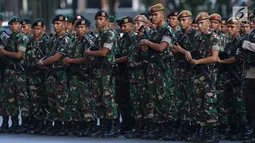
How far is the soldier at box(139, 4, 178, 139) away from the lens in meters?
11.1

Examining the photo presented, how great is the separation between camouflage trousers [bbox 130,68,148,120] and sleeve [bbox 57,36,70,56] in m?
1.07

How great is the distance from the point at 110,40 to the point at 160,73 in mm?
947

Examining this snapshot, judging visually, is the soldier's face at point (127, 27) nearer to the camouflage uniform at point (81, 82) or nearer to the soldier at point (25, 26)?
the camouflage uniform at point (81, 82)

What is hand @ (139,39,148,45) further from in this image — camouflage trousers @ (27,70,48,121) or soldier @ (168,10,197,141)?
camouflage trousers @ (27,70,48,121)

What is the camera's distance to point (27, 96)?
12.3 m

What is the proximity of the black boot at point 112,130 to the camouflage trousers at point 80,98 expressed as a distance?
307 mm

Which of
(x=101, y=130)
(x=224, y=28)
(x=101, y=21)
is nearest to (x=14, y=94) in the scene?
(x=101, y=130)

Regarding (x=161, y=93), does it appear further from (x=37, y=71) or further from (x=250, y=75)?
(x=37, y=71)

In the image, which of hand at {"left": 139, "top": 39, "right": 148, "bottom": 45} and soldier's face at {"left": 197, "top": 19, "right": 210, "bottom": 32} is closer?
soldier's face at {"left": 197, "top": 19, "right": 210, "bottom": 32}

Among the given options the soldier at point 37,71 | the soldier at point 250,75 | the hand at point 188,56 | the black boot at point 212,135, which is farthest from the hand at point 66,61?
the soldier at point 250,75

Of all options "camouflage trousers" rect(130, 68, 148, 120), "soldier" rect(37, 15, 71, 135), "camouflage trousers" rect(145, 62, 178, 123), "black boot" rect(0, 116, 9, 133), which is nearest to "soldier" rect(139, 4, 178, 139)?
"camouflage trousers" rect(145, 62, 178, 123)

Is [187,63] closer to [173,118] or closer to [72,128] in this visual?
[173,118]

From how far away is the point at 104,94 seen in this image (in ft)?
38.1

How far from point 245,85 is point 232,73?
58 cm
